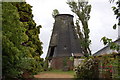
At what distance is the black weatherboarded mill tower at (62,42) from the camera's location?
1147 inches

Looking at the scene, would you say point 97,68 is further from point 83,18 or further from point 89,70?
point 83,18

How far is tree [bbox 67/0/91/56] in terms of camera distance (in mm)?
24641

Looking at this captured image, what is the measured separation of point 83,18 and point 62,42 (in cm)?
704

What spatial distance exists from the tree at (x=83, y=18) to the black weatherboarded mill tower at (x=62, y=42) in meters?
4.67

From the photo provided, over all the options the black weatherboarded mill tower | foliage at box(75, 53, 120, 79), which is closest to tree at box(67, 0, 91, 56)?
the black weatherboarded mill tower

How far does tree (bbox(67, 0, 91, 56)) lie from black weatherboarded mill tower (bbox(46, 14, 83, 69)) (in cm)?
467

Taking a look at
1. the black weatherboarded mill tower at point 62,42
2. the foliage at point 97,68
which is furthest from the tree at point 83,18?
the foliage at point 97,68

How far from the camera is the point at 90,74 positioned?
9977 mm

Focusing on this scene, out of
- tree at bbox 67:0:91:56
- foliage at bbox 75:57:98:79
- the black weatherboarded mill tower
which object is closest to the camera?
foliage at bbox 75:57:98:79

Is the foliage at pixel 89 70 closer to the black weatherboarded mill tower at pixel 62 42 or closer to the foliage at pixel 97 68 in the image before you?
the foliage at pixel 97 68

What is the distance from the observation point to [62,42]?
30094 millimetres

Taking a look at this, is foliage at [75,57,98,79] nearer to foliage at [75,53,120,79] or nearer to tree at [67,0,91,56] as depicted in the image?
foliage at [75,53,120,79]

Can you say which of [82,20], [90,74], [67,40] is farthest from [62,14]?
[90,74]

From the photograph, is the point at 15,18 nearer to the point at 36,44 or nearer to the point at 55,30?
the point at 36,44
